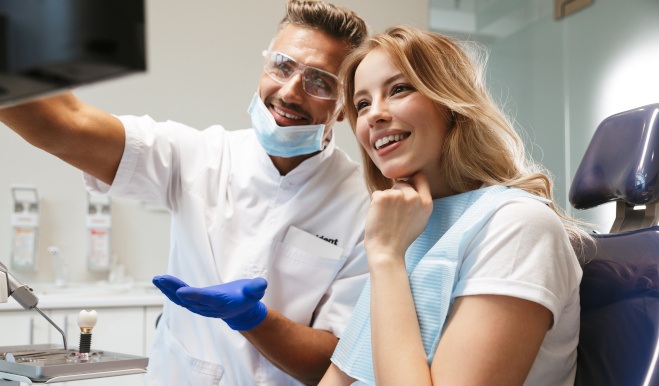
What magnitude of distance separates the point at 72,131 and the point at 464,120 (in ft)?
2.65

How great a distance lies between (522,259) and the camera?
99cm

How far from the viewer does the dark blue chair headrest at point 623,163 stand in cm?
120

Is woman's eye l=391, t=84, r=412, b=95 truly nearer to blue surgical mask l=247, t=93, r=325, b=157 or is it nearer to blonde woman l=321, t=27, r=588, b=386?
blonde woman l=321, t=27, r=588, b=386

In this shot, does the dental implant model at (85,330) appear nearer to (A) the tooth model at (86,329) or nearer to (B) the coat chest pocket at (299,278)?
(A) the tooth model at (86,329)

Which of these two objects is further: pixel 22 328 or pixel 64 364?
pixel 22 328

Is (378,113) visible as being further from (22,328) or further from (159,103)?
(159,103)

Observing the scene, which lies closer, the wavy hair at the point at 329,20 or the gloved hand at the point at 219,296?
the gloved hand at the point at 219,296

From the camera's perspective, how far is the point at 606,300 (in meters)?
1.14

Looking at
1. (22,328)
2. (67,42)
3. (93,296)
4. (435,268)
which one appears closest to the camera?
(67,42)

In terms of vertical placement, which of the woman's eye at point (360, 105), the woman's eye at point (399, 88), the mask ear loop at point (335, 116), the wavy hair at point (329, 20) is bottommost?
the mask ear loop at point (335, 116)

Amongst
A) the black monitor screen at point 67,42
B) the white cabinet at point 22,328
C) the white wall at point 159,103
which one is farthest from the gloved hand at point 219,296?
the white wall at point 159,103

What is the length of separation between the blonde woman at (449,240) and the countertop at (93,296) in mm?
1736

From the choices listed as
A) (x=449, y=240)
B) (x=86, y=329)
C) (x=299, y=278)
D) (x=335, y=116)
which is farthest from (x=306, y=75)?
(x=86, y=329)

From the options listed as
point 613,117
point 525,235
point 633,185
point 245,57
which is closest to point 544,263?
point 525,235
